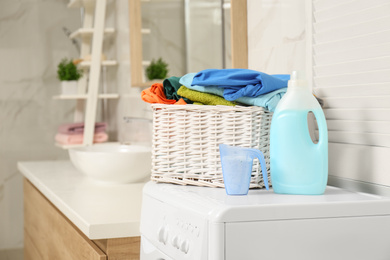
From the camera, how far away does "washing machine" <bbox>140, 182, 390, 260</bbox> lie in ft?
2.97

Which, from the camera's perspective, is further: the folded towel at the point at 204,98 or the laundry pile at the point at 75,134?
the laundry pile at the point at 75,134

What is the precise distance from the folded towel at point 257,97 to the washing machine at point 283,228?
8.5 inches

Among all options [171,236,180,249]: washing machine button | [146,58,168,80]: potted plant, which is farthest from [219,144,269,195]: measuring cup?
[146,58,168,80]: potted plant

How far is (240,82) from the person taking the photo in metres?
1.14

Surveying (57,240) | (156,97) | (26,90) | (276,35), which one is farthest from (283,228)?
(26,90)

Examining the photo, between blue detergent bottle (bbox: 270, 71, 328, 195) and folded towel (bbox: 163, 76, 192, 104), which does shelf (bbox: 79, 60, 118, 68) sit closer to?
folded towel (bbox: 163, 76, 192, 104)

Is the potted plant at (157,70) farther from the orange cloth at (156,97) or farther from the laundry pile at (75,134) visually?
the orange cloth at (156,97)

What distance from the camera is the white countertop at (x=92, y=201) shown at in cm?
140

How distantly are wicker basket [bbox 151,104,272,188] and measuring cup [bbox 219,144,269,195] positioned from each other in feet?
0.32

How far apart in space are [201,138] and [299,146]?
0.23 metres

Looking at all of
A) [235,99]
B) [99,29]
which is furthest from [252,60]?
[99,29]

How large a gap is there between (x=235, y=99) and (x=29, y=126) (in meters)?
2.70

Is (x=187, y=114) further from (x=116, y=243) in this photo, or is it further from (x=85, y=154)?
(x=85, y=154)

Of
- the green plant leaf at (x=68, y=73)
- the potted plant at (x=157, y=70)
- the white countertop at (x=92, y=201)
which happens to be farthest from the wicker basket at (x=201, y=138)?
the green plant leaf at (x=68, y=73)
